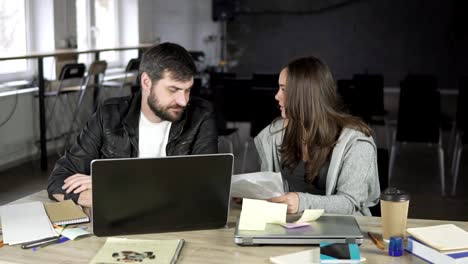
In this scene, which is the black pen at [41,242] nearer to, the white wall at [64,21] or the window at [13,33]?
the window at [13,33]

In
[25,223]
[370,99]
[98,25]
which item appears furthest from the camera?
[98,25]

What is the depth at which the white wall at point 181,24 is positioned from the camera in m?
9.22

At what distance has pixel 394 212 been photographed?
1.73m

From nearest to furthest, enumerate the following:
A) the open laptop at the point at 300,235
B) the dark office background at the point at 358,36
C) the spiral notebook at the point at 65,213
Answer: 1. the open laptop at the point at 300,235
2. the spiral notebook at the point at 65,213
3. the dark office background at the point at 358,36

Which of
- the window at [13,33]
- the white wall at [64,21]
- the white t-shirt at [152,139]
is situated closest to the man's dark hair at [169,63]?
the white t-shirt at [152,139]

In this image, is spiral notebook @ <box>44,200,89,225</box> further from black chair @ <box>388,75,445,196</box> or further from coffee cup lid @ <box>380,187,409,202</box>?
black chair @ <box>388,75,445,196</box>

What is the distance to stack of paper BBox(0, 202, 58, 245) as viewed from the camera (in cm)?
179

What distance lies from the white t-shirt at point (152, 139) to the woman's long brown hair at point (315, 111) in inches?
19.1

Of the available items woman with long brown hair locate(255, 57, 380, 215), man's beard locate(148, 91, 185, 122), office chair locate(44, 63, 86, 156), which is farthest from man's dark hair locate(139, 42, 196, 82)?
office chair locate(44, 63, 86, 156)

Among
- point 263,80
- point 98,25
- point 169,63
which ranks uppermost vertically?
point 98,25

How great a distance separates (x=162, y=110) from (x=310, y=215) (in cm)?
79

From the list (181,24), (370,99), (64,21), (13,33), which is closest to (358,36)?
(181,24)

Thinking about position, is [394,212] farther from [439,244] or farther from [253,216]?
[253,216]

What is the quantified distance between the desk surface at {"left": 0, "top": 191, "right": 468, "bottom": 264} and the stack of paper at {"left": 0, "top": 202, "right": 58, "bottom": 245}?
0.06 meters
